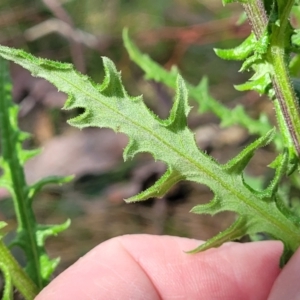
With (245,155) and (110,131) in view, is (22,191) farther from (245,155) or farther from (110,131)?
(110,131)

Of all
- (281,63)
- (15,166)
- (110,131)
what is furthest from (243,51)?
(110,131)

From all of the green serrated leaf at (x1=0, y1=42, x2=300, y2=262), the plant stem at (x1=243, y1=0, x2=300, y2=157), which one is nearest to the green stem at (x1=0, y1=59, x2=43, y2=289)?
the green serrated leaf at (x1=0, y1=42, x2=300, y2=262)

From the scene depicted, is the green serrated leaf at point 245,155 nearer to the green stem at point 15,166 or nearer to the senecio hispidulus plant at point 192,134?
the senecio hispidulus plant at point 192,134

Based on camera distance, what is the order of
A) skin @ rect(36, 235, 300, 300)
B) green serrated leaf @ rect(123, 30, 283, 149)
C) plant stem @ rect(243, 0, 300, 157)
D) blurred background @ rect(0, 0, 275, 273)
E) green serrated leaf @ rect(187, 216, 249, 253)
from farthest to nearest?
blurred background @ rect(0, 0, 275, 273), green serrated leaf @ rect(123, 30, 283, 149), skin @ rect(36, 235, 300, 300), green serrated leaf @ rect(187, 216, 249, 253), plant stem @ rect(243, 0, 300, 157)

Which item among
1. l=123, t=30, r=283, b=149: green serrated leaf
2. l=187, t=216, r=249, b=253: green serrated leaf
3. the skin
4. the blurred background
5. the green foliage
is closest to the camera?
l=187, t=216, r=249, b=253: green serrated leaf

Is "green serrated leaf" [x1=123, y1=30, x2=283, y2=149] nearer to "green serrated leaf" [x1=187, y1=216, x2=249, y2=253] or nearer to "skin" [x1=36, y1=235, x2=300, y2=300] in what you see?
"skin" [x1=36, y1=235, x2=300, y2=300]

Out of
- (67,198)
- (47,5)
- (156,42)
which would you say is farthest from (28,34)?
(67,198)

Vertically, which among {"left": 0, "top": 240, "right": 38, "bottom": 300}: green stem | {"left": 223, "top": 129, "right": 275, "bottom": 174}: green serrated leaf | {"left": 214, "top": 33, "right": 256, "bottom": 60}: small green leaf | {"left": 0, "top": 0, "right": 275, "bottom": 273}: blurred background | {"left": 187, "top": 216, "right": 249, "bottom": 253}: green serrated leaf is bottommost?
{"left": 0, "top": 0, "right": 275, "bottom": 273}: blurred background
